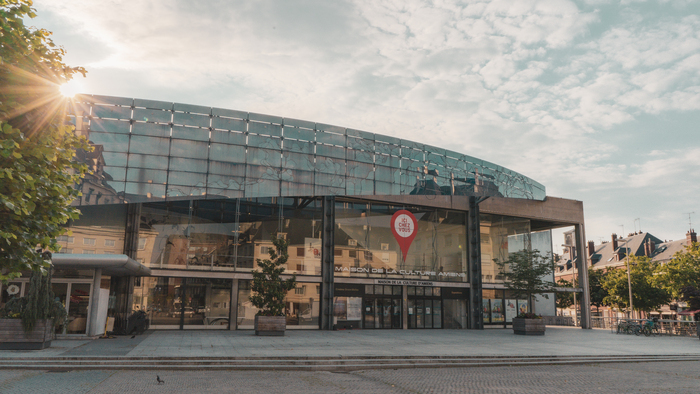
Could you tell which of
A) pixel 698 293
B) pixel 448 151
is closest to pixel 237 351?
pixel 448 151

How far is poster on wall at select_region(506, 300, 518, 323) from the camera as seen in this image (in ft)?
112

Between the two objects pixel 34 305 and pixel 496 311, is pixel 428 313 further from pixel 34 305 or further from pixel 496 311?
pixel 34 305

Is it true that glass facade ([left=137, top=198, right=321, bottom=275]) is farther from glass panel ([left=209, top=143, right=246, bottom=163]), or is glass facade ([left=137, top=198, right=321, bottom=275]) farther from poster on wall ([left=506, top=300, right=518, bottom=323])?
poster on wall ([left=506, top=300, right=518, bottom=323])

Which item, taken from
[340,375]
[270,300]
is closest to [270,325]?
[270,300]

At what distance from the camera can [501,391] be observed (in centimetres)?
1050

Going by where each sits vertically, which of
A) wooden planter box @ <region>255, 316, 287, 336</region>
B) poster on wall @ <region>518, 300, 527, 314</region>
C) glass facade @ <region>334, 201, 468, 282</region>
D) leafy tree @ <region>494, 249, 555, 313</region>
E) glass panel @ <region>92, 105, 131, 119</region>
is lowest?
wooden planter box @ <region>255, 316, 287, 336</region>

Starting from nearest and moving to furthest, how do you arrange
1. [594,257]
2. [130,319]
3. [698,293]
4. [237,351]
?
1. [237,351]
2. [130,319]
3. [698,293]
4. [594,257]

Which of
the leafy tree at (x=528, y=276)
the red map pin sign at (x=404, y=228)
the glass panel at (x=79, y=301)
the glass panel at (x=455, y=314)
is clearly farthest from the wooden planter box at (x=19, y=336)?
the glass panel at (x=455, y=314)

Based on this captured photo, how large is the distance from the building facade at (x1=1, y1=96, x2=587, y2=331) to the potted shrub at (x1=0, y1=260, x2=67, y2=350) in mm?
6571

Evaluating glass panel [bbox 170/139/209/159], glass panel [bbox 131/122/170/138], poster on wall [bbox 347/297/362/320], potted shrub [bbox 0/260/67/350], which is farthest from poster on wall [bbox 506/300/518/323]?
potted shrub [bbox 0/260/67/350]

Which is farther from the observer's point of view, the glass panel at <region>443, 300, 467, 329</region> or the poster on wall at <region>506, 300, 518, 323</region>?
the poster on wall at <region>506, 300, 518, 323</region>

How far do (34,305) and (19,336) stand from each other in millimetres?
987

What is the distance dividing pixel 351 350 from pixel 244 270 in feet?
40.2

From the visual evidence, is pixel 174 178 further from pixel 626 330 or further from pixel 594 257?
pixel 594 257
